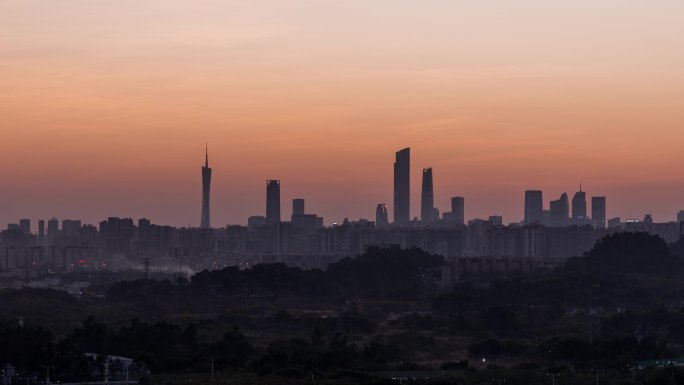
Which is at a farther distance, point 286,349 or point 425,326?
point 425,326

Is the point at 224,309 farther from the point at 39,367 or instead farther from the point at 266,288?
the point at 39,367

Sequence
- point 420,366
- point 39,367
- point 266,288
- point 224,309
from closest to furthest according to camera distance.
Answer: point 39,367 < point 420,366 < point 224,309 < point 266,288

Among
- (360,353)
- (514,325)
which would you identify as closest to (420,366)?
(360,353)

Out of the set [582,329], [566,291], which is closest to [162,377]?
[582,329]

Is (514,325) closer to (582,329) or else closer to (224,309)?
(582,329)

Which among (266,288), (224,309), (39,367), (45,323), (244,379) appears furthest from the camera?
(266,288)

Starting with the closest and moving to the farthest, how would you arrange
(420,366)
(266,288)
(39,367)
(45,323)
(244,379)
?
(244,379), (39,367), (420,366), (45,323), (266,288)
